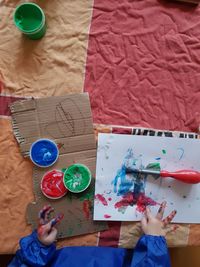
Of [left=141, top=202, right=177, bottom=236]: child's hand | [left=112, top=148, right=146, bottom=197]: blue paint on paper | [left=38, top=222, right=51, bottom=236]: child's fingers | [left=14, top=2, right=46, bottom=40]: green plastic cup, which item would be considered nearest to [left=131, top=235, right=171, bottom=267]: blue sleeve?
[left=141, top=202, right=177, bottom=236]: child's hand

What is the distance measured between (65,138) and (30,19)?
309 millimetres

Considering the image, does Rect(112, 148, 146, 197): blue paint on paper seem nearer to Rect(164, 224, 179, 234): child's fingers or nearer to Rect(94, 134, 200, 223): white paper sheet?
Rect(94, 134, 200, 223): white paper sheet

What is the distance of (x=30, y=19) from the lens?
0.80 m

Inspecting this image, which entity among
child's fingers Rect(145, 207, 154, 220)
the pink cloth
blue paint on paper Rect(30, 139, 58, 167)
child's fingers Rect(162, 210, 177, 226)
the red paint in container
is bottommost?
child's fingers Rect(162, 210, 177, 226)

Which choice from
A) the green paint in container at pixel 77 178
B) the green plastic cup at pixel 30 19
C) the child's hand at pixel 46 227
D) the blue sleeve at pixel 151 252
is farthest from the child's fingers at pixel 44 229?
the green plastic cup at pixel 30 19

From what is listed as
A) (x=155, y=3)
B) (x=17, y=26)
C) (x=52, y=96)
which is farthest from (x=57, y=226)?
(x=155, y=3)

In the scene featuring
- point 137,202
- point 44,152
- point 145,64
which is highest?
point 145,64

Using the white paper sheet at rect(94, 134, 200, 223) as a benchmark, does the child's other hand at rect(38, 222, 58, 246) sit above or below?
below

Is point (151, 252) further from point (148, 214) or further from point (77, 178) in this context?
point (77, 178)

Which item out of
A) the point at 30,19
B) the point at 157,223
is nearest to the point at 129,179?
the point at 157,223

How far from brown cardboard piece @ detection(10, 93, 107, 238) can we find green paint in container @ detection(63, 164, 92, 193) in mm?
13

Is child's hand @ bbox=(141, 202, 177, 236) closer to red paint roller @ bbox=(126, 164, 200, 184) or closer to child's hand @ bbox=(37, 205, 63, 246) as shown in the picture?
red paint roller @ bbox=(126, 164, 200, 184)

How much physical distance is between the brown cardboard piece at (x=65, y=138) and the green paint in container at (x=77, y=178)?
0.5 inches

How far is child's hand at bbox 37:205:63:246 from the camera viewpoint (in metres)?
0.79
